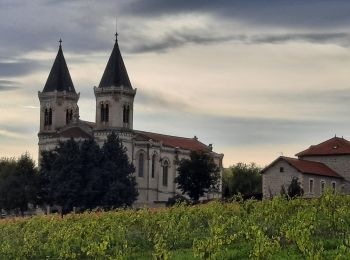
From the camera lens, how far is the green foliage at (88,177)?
66438mm

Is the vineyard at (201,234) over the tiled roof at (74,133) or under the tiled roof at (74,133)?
under

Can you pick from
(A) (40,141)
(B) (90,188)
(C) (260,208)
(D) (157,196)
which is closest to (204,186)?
(D) (157,196)

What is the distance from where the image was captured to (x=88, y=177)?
68.2m

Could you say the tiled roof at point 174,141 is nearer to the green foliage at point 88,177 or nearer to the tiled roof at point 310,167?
the green foliage at point 88,177

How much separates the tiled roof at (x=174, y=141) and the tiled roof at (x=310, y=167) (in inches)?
881

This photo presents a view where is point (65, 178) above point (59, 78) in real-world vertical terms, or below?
below

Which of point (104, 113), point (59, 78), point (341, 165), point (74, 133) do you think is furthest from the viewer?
point (59, 78)

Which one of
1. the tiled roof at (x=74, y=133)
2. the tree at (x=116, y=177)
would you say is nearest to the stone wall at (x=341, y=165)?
the tree at (x=116, y=177)

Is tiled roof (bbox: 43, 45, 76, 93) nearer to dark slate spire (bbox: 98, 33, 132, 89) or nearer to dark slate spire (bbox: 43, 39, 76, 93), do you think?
dark slate spire (bbox: 43, 39, 76, 93)

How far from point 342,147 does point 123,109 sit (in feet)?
83.0

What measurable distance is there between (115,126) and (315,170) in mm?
25327

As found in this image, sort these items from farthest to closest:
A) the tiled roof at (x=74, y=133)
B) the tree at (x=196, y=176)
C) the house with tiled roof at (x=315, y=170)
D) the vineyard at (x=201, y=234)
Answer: the tiled roof at (x=74, y=133) → the tree at (x=196, y=176) → the house with tiled roof at (x=315, y=170) → the vineyard at (x=201, y=234)

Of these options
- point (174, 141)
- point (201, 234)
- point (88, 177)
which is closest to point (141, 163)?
point (174, 141)

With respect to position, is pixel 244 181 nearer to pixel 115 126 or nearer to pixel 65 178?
pixel 115 126
